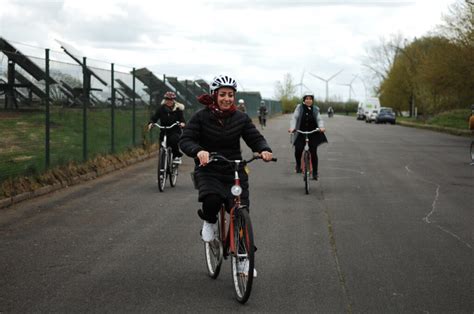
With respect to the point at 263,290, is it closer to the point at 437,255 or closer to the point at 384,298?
the point at 384,298

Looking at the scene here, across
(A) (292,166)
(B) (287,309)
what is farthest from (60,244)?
(A) (292,166)

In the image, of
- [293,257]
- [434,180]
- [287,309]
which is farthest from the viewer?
[434,180]

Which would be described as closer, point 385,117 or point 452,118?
point 452,118

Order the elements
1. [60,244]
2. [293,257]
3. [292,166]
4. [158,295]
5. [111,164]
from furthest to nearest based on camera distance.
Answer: [292,166] → [111,164] → [60,244] → [293,257] → [158,295]

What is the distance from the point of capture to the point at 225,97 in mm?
6188

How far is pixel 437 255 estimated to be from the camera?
760 cm

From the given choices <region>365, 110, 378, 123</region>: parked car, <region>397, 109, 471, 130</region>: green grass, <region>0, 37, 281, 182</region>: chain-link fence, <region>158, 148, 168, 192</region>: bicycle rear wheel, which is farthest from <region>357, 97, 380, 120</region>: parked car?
<region>158, 148, 168, 192</region>: bicycle rear wheel

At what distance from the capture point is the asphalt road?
19.1ft

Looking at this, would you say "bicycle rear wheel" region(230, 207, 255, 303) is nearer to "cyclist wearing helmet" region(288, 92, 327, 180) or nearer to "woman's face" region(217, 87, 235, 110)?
"woman's face" region(217, 87, 235, 110)

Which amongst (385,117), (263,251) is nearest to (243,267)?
(263,251)

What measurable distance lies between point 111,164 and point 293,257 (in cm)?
995

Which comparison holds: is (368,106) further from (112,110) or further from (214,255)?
(214,255)

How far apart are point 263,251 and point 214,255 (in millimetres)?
1251

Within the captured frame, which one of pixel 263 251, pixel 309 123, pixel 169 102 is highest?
pixel 169 102
